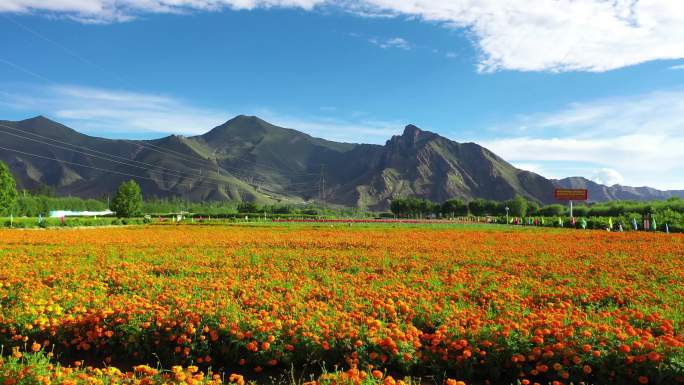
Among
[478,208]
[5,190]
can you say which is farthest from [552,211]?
[5,190]

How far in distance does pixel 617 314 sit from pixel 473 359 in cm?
335

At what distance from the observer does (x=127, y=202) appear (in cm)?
8594

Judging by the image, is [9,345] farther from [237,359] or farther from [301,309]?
[301,309]

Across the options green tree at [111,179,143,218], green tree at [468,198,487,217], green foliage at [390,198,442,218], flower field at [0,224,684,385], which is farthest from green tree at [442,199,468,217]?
flower field at [0,224,684,385]

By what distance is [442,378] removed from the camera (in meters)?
7.02

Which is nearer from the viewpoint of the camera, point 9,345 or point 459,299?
point 9,345

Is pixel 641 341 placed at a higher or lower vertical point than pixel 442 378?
higher

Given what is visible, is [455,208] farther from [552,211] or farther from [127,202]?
[127,202]

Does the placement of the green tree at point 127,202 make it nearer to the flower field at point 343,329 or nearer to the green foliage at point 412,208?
the flower field at point 343,329

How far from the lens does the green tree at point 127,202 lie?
279ft

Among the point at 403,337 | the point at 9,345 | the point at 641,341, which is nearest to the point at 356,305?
the point at 403,337

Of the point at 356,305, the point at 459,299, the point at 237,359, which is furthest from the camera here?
the point at 459,299

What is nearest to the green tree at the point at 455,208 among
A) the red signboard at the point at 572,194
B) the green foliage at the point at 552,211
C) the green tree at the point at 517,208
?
the green tree at the point at 517,208

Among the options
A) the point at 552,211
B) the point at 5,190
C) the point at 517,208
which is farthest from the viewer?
the point at 517,208
